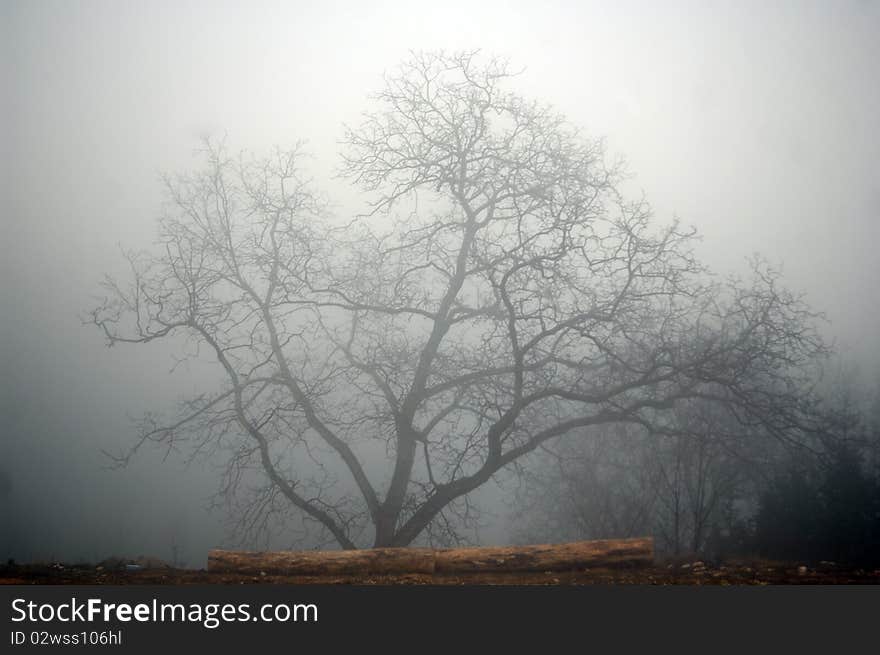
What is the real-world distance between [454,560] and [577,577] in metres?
1.34

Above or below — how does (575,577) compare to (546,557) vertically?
below

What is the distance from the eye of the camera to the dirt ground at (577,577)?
6598mm

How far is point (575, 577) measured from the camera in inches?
267

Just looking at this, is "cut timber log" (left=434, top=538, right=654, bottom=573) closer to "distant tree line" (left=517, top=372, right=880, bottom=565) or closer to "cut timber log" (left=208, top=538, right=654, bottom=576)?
"cut timber log" (left=208, top=538, right=654, bottom=576)

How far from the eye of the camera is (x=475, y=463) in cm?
1017

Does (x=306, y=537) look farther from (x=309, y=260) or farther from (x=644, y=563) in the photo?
(x=644, y=563)

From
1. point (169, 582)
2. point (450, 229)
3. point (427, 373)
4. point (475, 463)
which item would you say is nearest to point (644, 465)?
point (475, 463)

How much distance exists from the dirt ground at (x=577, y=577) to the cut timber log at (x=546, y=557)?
0.25 ft

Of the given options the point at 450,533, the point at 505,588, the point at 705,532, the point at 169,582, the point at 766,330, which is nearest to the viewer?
the point at 505,588

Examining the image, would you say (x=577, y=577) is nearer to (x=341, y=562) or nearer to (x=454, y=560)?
(x=454, y=560)

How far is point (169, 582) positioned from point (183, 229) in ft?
19.9

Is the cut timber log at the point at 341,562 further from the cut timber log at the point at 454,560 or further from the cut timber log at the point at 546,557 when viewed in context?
the cut timber log at the point at 546,557

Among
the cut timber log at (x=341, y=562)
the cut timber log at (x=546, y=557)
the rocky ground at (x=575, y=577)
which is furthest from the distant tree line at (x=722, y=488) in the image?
the cut timber log at (x=341, y=562)

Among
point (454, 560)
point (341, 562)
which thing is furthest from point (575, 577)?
point (341, 562)
